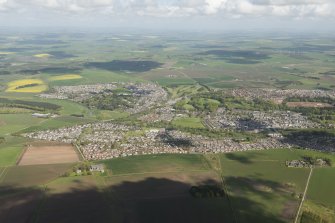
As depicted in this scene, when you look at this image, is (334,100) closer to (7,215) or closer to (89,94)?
(89,94)

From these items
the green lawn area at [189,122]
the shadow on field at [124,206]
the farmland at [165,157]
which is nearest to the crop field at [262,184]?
the farmland at [165,157]

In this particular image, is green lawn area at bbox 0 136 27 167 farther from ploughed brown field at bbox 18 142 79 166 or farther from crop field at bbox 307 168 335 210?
crop field at bbox 307 168 335 210

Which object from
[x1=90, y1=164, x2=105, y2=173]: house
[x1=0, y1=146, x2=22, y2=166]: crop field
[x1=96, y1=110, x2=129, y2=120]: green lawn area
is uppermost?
[x1=90, y1=164, x2=105, y2=173]: house

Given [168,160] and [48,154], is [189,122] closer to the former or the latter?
[168,160]

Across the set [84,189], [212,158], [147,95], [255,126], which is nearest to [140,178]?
[84,189]

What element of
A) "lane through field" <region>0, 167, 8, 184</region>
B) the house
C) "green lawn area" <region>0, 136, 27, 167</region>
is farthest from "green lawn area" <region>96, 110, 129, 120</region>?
"lane through field" <region>0, 167, 8, 184</region>

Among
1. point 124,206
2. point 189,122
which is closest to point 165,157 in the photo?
point 124,206
